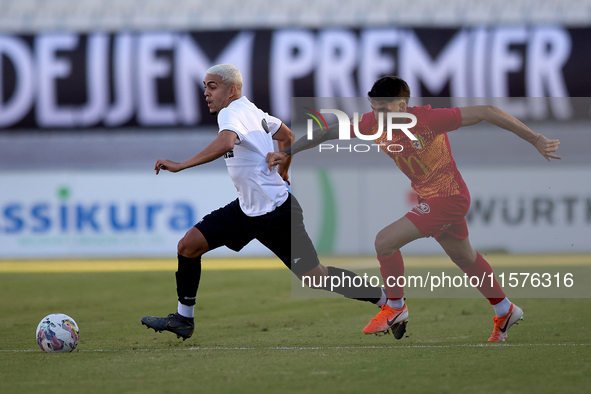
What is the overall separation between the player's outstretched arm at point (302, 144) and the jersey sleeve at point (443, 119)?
0.70 m

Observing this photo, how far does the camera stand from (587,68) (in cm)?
1425

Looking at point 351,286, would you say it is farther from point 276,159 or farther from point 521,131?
point 521,131

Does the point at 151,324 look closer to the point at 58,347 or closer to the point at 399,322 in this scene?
the point at 58,347

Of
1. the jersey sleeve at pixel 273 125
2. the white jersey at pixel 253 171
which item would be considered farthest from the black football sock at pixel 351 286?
the jersey sleeve at pixel 273 125

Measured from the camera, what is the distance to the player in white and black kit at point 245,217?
5461 millimetres

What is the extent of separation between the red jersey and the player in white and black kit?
0.87m

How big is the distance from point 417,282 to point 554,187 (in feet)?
6.98

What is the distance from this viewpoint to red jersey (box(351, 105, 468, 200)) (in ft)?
18.0

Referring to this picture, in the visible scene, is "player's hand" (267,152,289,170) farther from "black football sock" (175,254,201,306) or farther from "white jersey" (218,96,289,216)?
"black football sock" (175,254,201,306)

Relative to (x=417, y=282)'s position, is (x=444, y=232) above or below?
above

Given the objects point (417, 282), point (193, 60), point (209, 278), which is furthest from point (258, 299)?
point (193, 60)

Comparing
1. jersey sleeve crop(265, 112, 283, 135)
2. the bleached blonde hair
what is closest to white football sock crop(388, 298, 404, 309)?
jersey sleeve crop(265, 112, 283, 135)

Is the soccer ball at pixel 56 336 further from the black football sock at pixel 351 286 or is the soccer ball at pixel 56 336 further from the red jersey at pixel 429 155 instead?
the red jersey at pixel 429 155

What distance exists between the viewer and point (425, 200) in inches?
218
